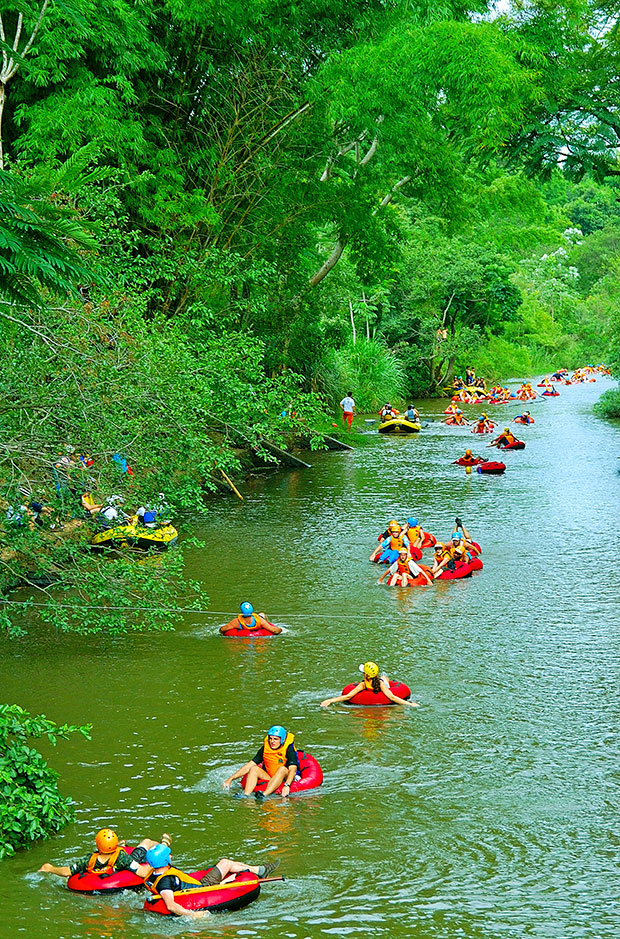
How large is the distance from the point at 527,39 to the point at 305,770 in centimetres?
1574

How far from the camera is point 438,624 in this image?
16.6 metres

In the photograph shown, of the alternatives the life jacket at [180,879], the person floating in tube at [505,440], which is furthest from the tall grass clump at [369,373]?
the life jacket at [180,879]

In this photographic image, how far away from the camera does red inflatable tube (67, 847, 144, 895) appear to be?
345 inches

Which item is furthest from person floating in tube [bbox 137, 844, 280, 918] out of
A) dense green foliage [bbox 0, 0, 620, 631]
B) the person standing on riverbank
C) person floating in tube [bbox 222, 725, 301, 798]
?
the person standing on riverbank

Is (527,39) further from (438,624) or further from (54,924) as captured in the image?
(54,924)

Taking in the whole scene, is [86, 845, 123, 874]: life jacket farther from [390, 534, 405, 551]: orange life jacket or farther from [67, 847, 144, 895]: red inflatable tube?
[390, 534, 405, 551]: orange life jacket

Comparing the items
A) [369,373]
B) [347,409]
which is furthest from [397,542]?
[369,373]

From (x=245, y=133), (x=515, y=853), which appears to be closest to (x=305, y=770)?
(x=515, y=853)

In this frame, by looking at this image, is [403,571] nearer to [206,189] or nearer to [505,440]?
[206,189]

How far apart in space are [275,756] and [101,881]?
2.40 meters

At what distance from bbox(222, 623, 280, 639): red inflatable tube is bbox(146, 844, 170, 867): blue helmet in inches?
280

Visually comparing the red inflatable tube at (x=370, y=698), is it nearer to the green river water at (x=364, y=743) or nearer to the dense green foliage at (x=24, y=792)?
the green river water at (x=364, y=743)

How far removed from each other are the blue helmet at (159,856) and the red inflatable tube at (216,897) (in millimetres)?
242

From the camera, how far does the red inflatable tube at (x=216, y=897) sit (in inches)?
334
